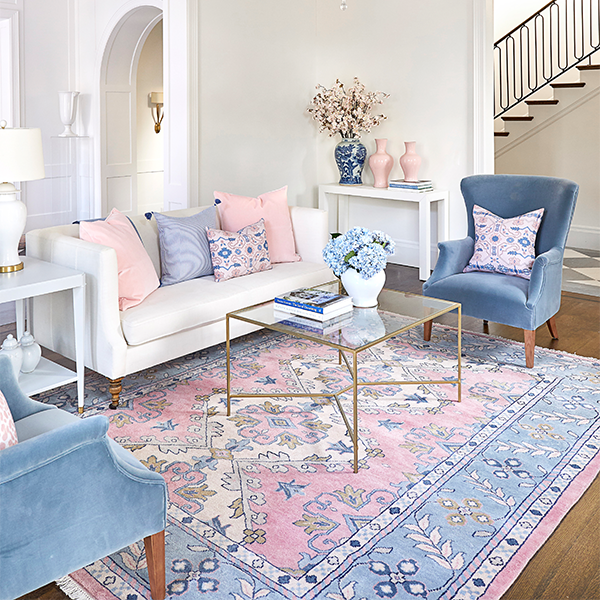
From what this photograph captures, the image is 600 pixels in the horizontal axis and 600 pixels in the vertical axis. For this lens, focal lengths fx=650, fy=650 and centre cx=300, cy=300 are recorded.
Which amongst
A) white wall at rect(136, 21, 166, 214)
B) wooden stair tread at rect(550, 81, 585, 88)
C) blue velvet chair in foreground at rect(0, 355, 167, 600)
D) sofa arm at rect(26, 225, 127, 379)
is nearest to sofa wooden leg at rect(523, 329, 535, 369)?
sofa arm at rect(26, 225, 127, 379)

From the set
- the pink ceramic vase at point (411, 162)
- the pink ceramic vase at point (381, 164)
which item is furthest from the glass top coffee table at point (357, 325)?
the pink ceramic vase at point (381, 164)

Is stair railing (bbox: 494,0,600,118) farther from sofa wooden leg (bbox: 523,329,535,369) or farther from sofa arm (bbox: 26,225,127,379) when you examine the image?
sofa arm (bbox: 26,225,127,379)

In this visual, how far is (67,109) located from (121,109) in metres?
0.60

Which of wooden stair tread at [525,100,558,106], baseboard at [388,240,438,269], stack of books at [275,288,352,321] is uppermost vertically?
wooden stair tread at [525,100,558,106]

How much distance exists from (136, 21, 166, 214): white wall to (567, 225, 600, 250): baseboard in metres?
5.01

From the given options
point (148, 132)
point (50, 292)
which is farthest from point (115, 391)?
point (148, 132)

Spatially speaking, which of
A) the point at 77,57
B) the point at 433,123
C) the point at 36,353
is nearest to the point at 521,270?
the point at 433,123

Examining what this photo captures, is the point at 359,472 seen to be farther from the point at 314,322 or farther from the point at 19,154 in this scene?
the point at 19,154

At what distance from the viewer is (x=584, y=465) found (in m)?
2.75

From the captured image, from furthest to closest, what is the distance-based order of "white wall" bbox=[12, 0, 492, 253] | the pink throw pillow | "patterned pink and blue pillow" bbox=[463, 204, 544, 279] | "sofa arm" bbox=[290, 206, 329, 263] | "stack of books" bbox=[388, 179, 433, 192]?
"stack of books" bbox=[388, 179, 433, 192] → "white wall" bbox=[12, 0, 492, 253] → "sofa arm" bbox=[290, 206, 329, 263] → "patterned pink and blue pillow" bbox=[463, 204, 544, 279] → the pink throw pillow

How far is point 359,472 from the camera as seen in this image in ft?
8.91

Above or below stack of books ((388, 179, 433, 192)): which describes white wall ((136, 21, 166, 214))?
above

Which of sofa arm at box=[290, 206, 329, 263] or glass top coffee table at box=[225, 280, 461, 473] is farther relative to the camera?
sofa arm at box=[290, 206, 329, 263]

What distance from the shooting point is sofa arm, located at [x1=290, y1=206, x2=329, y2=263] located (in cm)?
466
